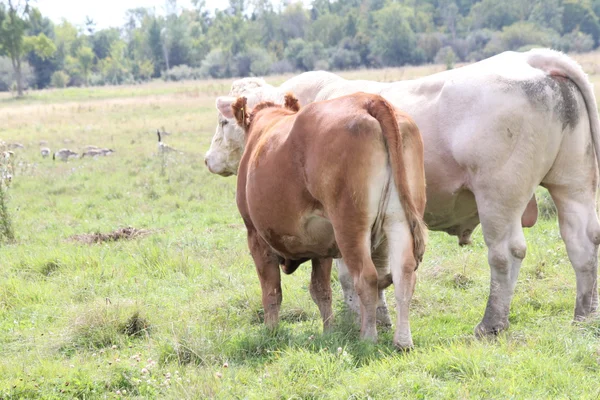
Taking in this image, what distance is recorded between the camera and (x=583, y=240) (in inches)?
204

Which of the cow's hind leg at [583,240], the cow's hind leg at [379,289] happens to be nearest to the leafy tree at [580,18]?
the cow's hind leg at [583,240]

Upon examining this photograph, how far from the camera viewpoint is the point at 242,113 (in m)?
5.95

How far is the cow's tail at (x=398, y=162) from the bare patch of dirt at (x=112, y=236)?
216 inches

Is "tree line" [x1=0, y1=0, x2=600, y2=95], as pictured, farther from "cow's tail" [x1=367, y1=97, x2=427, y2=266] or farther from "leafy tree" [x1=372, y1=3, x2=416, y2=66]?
"cow's tail" [x1=367, y1=97, x2=427, y2=266]

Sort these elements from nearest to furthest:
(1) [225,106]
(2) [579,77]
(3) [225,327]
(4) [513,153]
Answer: (4) [513,153] < (2) [579,77] < (3) [225,327] < (1) [225,106]

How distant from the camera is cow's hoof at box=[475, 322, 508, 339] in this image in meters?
4.99

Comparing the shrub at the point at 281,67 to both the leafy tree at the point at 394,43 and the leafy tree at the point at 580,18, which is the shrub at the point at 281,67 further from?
the leafy tree at the point at 580,18

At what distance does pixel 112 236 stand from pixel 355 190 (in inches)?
222

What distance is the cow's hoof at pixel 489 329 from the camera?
16.4 feet

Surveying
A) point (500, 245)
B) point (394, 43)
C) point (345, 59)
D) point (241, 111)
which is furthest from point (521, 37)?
point (500, 245)

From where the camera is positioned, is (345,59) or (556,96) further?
(345,59)

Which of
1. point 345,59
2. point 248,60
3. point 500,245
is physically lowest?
point 248,60

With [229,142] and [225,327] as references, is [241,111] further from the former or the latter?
[225,327]

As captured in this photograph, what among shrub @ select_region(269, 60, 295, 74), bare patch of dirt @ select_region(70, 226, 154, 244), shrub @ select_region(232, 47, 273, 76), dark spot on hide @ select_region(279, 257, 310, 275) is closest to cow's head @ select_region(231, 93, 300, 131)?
dark spot on hide @ select_region(279, 257, 310, 275)
